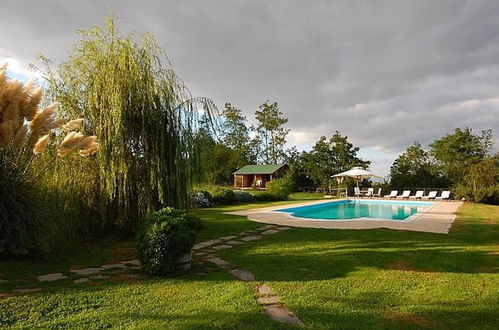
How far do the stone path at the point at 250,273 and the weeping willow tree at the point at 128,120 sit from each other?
1323 mm

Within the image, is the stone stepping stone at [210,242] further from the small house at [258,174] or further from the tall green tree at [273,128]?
the tall green tree at [273,128]

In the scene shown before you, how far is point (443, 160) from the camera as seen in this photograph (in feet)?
100

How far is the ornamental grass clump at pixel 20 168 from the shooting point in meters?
4.87

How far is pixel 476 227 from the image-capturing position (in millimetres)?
9977

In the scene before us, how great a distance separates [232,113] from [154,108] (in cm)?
3912

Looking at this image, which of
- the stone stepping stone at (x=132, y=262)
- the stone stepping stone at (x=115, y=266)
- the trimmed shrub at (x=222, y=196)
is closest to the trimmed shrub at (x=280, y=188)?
the trimmed shrub at (x=222, y=196)

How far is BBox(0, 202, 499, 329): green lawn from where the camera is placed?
3.18 metres

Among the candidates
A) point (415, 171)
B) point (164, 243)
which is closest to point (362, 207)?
point (415, 171)

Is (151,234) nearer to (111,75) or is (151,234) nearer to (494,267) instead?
(111,75)

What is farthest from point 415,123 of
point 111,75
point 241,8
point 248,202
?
point 111,75

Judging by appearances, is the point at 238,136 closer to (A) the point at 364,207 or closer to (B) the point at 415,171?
(B) the point at 415,171

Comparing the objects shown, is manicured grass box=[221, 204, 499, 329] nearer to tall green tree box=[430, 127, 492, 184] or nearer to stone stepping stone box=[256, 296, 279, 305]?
stone stepping stone box=[256, 296, 279, 305]

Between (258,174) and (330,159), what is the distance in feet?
28.4

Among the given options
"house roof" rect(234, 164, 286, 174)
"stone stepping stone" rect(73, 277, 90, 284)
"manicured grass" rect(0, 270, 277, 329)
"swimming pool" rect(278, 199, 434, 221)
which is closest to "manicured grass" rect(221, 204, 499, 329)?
"manicured grass" rect(0, 270, 277, 329)
